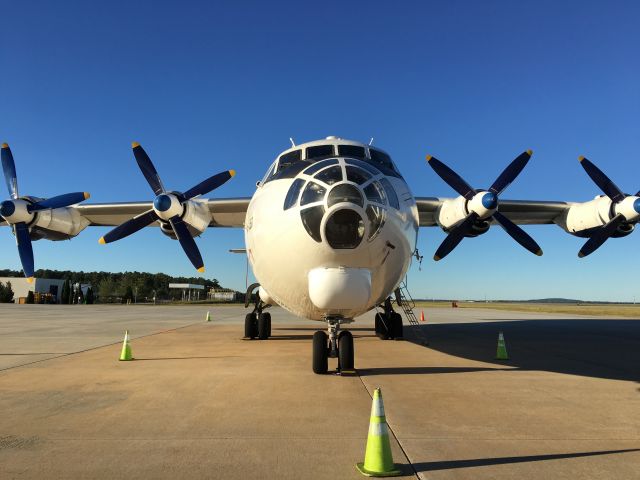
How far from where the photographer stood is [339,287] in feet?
21.6

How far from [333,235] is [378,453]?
11.3 ft

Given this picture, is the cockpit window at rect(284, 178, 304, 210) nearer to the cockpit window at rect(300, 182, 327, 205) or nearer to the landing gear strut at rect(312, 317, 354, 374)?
the cockpit window at rect(300, 182, 327, 205)

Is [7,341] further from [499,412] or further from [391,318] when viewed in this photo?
[499,412]

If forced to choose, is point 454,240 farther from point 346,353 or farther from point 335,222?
point 335,222

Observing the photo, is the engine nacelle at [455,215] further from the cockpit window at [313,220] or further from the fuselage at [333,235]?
the cockpit window at [313,220]

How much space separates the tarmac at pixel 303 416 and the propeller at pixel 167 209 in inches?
136

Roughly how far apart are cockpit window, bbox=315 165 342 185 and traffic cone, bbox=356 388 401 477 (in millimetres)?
3604

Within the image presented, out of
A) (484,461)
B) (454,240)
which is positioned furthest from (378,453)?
(454,240)

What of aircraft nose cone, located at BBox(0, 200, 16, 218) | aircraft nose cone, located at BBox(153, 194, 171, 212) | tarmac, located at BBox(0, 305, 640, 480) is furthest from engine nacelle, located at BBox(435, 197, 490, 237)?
aircraft nose cone, located at BBox(0, 200, 16, 218)

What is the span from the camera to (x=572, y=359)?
1009 centimetres

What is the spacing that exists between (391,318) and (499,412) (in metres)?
8.72

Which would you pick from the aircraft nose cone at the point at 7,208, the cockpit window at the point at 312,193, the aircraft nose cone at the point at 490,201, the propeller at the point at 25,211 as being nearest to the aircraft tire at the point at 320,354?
the cockpit window at the point at 312,193

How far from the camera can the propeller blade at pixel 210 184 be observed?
13539mm

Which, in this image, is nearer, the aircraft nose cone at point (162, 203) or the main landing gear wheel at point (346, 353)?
the main landing gear wheel at point (346, 353)
